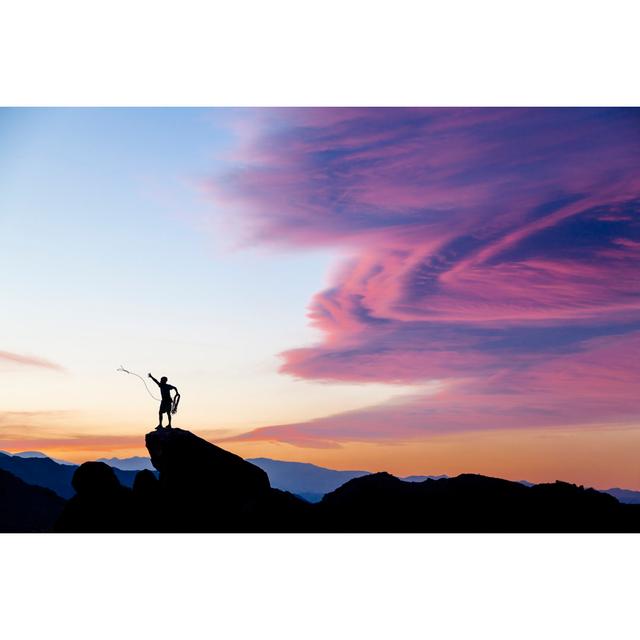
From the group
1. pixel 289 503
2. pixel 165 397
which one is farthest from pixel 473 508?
pixel 165 397

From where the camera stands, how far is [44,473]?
62.5m

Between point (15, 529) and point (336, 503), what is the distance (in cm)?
1908

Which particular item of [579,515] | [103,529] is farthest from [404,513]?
[103,529]

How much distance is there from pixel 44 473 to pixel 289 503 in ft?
159

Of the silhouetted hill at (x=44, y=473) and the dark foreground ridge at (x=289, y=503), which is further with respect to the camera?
the silhouetted hill at (x=44, y=473)

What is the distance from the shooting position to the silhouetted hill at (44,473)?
59.9m

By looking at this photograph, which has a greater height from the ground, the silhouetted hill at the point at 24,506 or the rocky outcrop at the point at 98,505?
the rocky outcrop at the point at 98,505

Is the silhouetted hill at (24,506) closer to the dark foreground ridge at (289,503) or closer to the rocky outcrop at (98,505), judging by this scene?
the rocky outcrop at (98,505)

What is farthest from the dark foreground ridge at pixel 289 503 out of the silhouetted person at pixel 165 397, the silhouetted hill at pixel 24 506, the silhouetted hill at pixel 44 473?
the silhouetted hill at pixel 44 473

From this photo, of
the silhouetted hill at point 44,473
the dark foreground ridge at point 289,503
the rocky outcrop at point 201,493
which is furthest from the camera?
the silhouetted hill at point 44,473

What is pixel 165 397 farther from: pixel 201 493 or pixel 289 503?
pixel 289 503

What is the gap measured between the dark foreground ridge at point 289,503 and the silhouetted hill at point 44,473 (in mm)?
38022

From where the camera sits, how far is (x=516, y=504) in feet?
76.0

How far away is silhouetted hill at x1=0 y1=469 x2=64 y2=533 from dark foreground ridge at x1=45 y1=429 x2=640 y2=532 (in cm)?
1315
